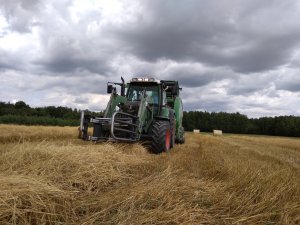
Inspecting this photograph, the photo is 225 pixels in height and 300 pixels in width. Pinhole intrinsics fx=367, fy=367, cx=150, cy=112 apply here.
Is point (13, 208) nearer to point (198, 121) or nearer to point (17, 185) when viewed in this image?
point (17, 185)

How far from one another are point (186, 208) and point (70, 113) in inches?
2747

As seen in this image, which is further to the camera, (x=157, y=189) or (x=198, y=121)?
(x=198, y=121)

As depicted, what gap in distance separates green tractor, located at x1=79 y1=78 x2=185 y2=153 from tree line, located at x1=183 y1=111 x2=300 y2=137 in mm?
66143

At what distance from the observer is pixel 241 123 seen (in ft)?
277

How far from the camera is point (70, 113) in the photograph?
7156 cm

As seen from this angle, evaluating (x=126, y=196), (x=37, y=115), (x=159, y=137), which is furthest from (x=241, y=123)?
(x=126, y=196)

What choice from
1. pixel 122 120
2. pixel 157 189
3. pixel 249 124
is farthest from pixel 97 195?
pixel 249 124

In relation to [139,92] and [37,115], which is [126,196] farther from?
[37,115]

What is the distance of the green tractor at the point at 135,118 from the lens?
381 inches

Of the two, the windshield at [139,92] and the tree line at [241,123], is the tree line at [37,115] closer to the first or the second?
the tree line at [241,123]

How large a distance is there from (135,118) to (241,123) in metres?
77.7

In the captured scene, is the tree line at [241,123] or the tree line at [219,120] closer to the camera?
the tree line at [219,120]

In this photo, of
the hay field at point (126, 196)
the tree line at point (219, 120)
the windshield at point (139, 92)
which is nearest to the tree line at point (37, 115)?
the tree line at point (219, 120)

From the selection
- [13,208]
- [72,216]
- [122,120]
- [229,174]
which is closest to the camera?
[13,208]
